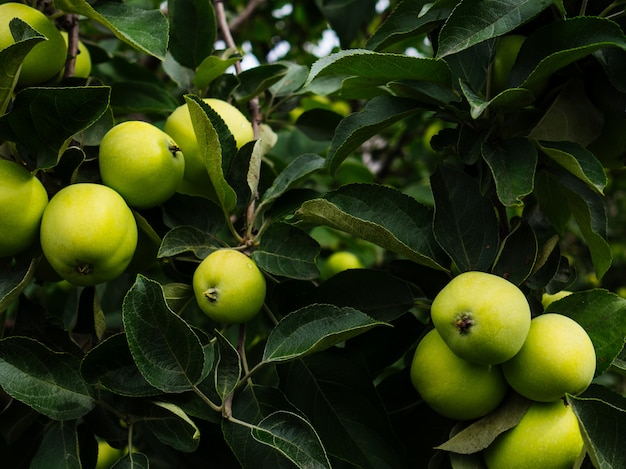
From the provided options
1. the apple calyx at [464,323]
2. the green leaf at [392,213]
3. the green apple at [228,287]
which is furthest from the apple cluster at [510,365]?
the green apple at [228,287]

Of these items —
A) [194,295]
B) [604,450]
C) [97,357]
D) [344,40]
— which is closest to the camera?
[604,450]

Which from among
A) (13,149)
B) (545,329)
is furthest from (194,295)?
(545,329)

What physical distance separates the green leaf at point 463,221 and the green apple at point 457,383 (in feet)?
0.38

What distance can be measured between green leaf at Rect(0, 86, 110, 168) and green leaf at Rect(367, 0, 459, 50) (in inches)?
15.1

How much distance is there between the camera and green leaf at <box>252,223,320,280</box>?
850 millimetres

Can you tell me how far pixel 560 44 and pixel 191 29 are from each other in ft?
1.96

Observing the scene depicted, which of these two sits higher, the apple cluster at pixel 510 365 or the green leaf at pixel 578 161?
the green leaf at pixel 578 161

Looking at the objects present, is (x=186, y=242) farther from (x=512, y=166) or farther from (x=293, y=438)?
(x=512, y=166)

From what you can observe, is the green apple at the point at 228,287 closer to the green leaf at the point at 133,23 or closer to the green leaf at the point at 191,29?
the green leaf at the point at 133,23

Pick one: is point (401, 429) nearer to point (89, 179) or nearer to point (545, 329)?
point (545, 329)

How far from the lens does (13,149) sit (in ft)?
2.65

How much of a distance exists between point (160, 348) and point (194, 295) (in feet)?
0.53

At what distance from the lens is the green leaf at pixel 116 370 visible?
0.77 m

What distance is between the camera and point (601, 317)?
777 millimetres
